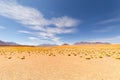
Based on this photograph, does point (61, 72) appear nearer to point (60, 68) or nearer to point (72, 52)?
point (60, 68)

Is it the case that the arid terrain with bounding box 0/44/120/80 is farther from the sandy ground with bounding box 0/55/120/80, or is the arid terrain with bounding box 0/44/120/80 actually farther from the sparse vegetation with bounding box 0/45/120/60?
the sparse vegetation with bounding box 0/45/120/60

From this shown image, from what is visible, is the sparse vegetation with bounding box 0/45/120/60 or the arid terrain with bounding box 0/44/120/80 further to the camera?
the sparse vegetation with bounding box 0/45/120/60

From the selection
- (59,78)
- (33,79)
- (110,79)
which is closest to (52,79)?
(59,78)

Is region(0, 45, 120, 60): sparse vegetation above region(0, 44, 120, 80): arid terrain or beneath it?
above

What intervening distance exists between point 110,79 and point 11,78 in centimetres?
526

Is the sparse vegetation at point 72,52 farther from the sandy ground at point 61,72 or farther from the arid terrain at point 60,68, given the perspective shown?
the sandy ground at point 61,72

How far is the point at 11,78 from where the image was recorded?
6941 mm

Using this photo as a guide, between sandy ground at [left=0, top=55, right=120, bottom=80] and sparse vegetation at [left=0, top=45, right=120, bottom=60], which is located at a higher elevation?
sparse vegetation at [left=0, top=45, right=120, bottom=60]

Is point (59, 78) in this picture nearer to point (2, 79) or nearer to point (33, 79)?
point (33, 79)

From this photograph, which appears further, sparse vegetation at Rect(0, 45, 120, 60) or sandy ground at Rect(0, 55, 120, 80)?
sparse vegetation at Rect(0, 45, 120, 60)

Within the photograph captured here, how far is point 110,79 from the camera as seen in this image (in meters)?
6.67

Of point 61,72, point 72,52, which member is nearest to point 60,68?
point 61,72

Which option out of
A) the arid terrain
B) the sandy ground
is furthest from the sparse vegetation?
the sandy ground

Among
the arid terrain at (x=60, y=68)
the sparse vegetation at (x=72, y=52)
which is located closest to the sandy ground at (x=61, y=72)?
the arid terrain at (x=60, y=68)
